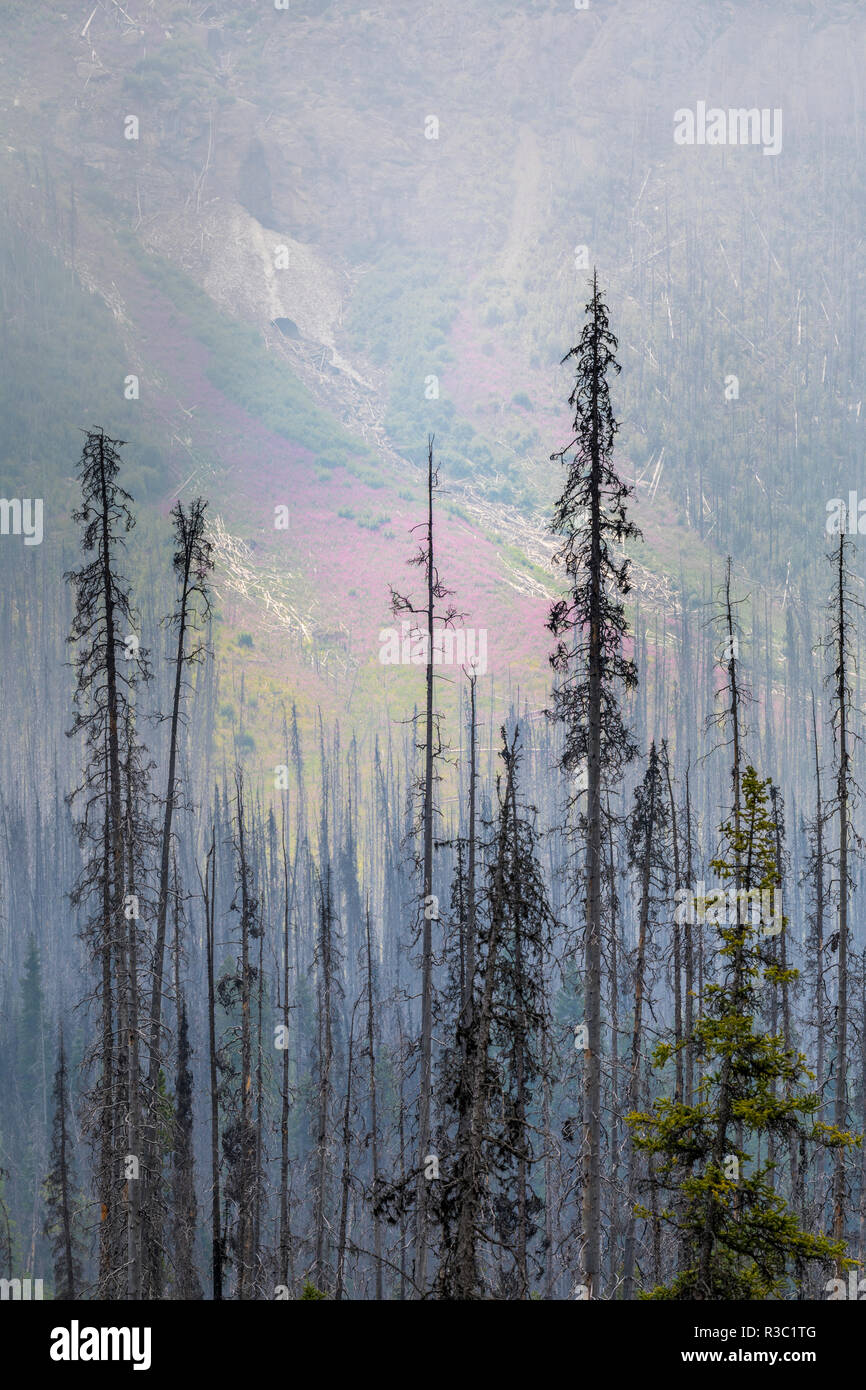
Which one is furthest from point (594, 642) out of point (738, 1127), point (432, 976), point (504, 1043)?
point (432, 976)

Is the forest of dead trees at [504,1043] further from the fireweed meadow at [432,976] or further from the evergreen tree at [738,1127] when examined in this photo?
the fireweed meadow at [432,976]

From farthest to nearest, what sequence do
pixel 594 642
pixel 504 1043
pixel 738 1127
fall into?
pixel 594 642 < pixel 504 1043 < pixel 738 1127

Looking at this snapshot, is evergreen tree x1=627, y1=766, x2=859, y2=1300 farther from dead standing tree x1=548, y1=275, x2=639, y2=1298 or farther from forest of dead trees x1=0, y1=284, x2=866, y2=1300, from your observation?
dead standing tree x1=548, y1=275, x2=639, y2=1298

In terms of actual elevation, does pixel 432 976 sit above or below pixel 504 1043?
above

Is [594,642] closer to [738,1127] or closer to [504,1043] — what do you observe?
[504,1043]

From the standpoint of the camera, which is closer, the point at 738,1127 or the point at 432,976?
the point at 738,1127

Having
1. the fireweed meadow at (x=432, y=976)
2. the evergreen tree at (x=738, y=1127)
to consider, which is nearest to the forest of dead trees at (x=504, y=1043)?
the evergreen tree at (x=738, y=1127)

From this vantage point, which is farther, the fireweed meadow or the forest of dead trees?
the fireweed meadow

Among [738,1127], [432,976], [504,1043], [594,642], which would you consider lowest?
[738,1127]

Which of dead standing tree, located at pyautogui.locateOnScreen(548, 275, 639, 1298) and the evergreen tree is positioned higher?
dead standing tree, located at pyautogui.locateOnScreen(548, 275, 639, 1298)

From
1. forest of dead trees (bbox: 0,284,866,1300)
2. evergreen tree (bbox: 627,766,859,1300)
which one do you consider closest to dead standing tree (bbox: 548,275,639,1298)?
forest of dead trees (bbox: 0,284,866,1300)

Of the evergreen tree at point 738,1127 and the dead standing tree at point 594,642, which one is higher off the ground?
the dead standing tree at point 594,642
